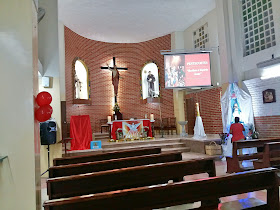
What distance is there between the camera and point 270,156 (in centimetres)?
483

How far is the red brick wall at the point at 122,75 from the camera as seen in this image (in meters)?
12.4

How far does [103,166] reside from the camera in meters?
3.28

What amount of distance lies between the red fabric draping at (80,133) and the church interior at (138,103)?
0.11 ft

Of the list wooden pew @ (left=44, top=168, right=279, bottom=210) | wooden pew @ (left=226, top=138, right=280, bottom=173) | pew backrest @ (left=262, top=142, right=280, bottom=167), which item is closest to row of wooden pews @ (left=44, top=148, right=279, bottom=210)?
wooden pew @ (left=44, top=168, right=279, bottom=210)

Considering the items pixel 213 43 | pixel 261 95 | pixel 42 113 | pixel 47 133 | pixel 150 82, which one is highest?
pixel 213 43

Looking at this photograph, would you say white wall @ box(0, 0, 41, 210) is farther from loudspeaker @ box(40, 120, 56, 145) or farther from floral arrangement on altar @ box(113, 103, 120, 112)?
floral arrangement on altar @ box(113, 103, 120, 112)

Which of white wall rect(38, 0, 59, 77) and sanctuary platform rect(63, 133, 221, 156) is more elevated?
white wall rect(38, 0, 59, 77)

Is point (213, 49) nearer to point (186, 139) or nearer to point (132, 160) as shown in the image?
point (186, 139)

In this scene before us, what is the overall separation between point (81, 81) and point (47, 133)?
6825 millimetres

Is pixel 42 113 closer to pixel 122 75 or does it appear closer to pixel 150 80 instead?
pixel 150 80

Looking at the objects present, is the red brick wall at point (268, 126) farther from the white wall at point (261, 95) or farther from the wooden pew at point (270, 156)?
the wooden pew at point (270, 156)

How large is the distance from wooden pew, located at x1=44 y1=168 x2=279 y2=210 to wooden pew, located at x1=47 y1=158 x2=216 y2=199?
0.59 metres

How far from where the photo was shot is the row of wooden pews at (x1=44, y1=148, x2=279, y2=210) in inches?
66.6

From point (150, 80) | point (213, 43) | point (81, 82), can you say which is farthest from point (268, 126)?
point (81, 82)
